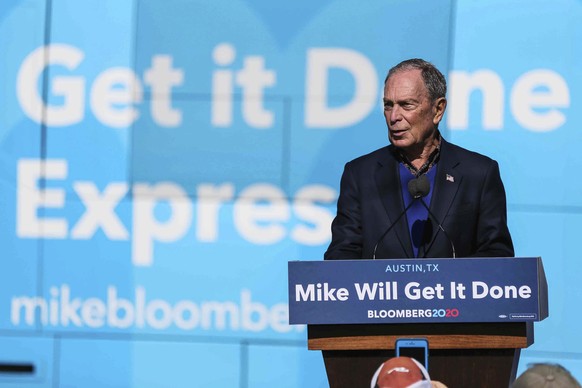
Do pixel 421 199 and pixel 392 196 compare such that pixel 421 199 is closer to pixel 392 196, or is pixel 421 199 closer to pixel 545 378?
pixel 392 196

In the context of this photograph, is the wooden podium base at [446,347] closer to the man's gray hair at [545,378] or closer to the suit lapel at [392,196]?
the suit lapel at [392,196]

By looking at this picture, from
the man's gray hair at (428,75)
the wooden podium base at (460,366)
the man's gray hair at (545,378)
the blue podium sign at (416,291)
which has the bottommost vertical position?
the wooden podium base at (460,366)

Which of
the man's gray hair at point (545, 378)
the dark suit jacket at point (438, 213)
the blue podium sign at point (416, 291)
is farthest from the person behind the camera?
the dark suit jacket at point (438, 213)

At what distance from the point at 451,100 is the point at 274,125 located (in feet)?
2.68

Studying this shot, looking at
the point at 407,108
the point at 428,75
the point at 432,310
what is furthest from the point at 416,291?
the point at 428,75

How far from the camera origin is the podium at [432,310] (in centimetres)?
322

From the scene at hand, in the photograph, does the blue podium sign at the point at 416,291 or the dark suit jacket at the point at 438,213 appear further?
the dark suit jacket at the point at 438,213

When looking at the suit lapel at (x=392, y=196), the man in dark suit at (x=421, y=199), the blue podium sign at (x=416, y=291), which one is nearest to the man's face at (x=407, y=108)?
the man in dark suit at (x=421, y=199)

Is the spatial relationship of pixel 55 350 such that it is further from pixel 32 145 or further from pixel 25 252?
pixel 32 145

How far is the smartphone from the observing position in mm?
3221

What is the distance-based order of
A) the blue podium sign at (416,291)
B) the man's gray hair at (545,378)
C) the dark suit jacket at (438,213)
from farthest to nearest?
the dark suit jacket at (438,213) < the blue podium sign at (416,291) < the man's gray hair at (545,378)

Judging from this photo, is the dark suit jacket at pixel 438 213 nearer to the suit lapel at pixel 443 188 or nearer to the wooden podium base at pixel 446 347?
the suit lapel at pixel 443 188

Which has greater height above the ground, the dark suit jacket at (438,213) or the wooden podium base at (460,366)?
the dark suit jacket at (438,213)

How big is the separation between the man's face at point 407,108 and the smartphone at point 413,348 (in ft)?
2.31
